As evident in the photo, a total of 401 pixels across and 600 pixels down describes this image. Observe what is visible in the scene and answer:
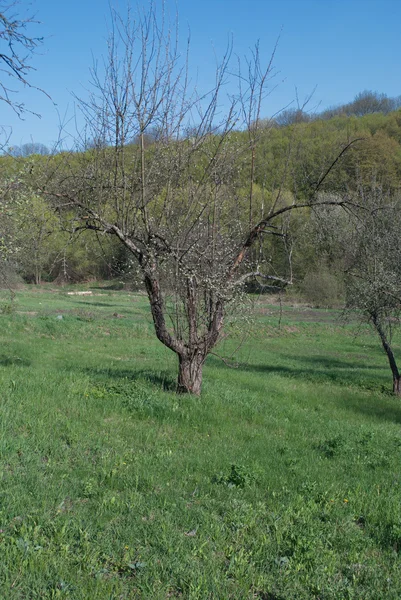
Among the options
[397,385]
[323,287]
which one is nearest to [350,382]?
[397,385]

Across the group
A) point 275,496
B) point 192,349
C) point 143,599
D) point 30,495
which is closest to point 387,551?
point 275,496

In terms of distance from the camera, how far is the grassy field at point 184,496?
11.6 ft

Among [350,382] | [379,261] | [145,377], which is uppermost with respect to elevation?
[379,261]

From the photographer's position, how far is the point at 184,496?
488cm

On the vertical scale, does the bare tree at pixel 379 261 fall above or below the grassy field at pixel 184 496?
above

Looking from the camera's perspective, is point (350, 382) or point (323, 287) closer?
point (350, 382)

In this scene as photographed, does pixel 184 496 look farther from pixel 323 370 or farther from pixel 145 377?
pixel 323 370

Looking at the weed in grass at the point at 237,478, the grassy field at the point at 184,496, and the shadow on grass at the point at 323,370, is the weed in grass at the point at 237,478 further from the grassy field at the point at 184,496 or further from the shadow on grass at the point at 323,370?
the shadow on grass at the point at 323,370

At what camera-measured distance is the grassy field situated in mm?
3529

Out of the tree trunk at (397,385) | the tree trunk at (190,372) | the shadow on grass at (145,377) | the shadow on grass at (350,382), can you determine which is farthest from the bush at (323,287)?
the tree trunk at (190,372)

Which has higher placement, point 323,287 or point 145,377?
point 323,287

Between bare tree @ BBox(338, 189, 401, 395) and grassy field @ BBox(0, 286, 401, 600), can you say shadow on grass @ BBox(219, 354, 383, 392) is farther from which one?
grassy field @ BBox(0, 286, 401, 600)

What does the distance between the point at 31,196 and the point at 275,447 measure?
17.8 ft

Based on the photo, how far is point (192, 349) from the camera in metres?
9.58
